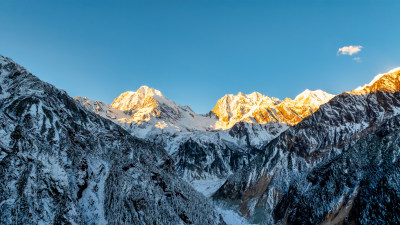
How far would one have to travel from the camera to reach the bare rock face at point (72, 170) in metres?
79.1

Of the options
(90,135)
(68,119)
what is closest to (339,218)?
(90,135)

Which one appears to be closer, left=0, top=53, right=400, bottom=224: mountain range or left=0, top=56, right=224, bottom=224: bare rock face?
left=0, top=56, right=224, bottom=224: bare rock face

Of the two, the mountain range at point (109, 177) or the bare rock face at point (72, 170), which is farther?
the mountain range at point (109, 177)

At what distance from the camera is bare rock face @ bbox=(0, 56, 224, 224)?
7906 centimetres

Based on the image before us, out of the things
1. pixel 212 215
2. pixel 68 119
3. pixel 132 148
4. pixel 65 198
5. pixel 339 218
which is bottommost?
pixel 339 218

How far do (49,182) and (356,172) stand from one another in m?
118

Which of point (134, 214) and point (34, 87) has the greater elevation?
point (34, 87)

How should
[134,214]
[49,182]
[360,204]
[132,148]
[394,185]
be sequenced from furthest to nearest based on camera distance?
[132,148]
[360,204]
[394,185]
[134,214]
[49,182]

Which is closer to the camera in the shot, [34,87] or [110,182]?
[110,182]

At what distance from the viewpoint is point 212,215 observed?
460 feet

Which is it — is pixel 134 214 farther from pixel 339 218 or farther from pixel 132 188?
pixel 339 218

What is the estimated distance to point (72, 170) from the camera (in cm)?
9569

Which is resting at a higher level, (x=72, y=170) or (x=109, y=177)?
(x=72, y=170)

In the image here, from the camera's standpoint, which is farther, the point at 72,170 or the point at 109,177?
the point at 109,177
